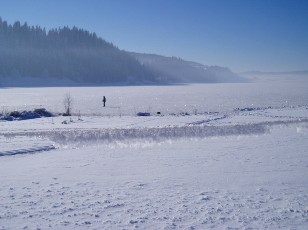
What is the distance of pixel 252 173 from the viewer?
1137 centimetres

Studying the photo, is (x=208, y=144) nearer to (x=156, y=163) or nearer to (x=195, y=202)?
(x=156, y=163)

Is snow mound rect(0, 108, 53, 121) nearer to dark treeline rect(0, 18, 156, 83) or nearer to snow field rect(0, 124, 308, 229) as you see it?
snow field rect(0, 124, 308, 229)

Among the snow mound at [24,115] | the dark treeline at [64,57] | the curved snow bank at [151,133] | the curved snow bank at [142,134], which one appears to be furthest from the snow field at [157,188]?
the dark treeline at [64,57]

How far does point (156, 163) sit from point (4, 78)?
146789 millimetres

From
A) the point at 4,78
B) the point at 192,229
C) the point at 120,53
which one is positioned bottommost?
the point at 192,229

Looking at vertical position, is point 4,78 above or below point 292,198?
above

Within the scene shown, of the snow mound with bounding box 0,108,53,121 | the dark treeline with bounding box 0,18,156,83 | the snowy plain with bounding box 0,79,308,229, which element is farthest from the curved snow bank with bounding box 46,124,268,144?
the dark treeline with bounding box 0,18,156,83

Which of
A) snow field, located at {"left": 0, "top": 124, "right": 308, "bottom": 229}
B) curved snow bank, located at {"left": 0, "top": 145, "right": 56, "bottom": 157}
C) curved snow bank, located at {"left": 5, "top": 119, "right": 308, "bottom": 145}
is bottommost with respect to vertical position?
snow field, located at {"left": 0, "top": 124, "right": 308, "bottom": 229}

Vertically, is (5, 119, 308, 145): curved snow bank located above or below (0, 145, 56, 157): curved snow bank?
above

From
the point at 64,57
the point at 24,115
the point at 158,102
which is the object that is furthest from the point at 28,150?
the point at 64,57

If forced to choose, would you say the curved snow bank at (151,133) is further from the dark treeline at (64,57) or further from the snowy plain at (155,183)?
the dark treeline at (64,57)

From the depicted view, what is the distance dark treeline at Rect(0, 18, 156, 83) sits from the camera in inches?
6186

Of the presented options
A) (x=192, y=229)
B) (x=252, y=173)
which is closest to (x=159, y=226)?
(x=192, y=229)

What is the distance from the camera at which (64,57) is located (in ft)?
560
